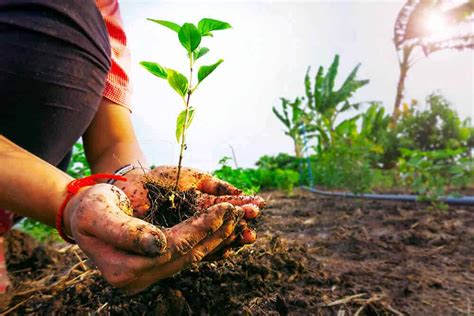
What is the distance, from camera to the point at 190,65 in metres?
1.31

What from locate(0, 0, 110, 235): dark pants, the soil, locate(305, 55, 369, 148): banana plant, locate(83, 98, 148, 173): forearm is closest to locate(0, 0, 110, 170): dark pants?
locate(0, 0, 110, 235): dark pants

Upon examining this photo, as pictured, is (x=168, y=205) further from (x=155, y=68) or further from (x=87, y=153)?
(x=87, y=153)

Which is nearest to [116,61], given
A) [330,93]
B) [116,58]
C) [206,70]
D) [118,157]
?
[116,58]

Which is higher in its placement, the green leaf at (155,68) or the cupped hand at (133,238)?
the green leaf at (155,68)

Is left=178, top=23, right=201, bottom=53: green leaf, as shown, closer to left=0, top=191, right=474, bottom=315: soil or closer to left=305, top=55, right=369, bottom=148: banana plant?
left=0, top=191, right=474, bottom=315: soil

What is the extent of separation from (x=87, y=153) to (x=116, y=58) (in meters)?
0.47

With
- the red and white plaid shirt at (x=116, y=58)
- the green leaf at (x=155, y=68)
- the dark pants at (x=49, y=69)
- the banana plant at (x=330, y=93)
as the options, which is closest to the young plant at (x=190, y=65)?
the green leaf at (x=155, y=68)

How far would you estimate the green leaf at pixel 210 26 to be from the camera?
1.25 meters

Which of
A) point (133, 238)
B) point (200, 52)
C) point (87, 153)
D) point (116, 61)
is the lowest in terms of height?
point (133, 238)

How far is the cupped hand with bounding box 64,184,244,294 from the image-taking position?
921 millimetres

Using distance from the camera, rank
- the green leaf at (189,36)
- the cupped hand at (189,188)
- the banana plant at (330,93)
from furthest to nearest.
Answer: the banana plant at (330,93) → the cupped hand at (189,188) → the green leaf at (189,36)

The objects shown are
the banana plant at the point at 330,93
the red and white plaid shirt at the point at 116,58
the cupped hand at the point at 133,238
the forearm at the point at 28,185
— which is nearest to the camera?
the cupped hand at the point at 133,238

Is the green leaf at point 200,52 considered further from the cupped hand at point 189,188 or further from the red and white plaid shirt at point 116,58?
the red and white plaid shirt at point 116,58

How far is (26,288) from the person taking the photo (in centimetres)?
174
